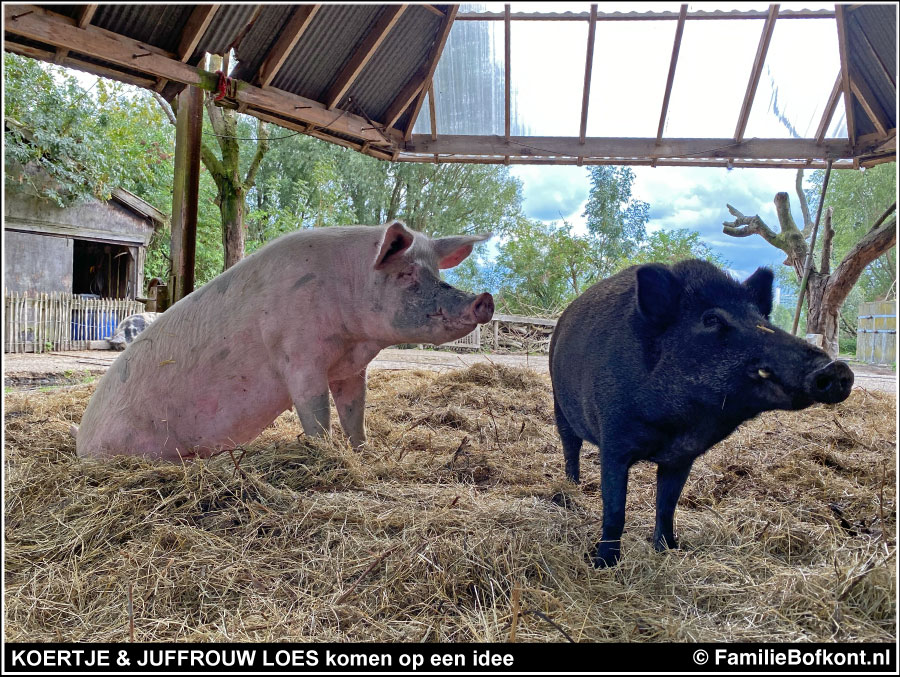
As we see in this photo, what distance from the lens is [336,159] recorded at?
73.3 ft

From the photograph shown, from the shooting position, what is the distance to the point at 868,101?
22.0ft

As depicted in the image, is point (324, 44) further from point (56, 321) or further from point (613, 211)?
point (613, 211)

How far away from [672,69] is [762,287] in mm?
6339

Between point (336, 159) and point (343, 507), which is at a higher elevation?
point (336, 159)

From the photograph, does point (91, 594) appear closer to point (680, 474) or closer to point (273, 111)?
point (680, 474)

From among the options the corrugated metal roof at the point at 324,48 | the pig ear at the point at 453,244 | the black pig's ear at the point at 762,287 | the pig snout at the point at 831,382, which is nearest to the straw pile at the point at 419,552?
the pig snout at the point at 831,382

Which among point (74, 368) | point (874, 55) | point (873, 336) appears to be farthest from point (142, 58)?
point (873, 336)

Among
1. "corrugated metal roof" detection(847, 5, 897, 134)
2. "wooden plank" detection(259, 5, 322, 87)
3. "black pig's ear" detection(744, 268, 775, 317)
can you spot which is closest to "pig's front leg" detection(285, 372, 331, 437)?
"black pig's ear" detection(744, 268, 775, 317)

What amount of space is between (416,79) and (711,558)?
616cm

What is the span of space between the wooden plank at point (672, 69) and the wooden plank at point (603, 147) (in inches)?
9.4

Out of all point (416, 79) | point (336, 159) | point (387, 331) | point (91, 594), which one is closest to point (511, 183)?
point (336, 159)

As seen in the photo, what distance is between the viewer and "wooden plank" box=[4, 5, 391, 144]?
419 centimetres

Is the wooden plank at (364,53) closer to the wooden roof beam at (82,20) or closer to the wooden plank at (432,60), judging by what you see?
the wooden plank at (432,60)
